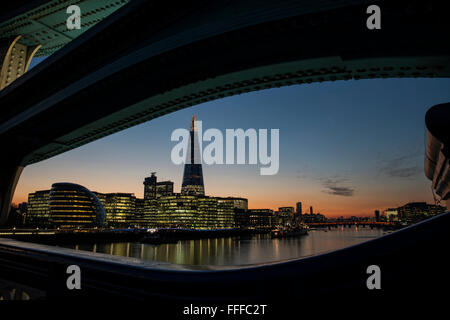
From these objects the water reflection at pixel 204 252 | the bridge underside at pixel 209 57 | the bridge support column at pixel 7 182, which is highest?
the bridge underside at pixel 209 57

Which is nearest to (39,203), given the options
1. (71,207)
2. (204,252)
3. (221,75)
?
(71,207)

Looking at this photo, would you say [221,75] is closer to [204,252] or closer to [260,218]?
[204,252]

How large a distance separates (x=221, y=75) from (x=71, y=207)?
355ft

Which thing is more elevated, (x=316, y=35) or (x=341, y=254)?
(x=316, y=35)

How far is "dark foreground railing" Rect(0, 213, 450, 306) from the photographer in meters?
2.10

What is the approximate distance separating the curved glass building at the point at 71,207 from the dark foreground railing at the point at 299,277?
356 ft

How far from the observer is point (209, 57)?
31.0 feet

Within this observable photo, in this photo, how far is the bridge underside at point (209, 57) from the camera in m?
6.61

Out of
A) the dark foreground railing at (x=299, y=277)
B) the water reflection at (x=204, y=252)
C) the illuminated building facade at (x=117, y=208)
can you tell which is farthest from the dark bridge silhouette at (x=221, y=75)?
the illuminated building facade at (x=117, y=208)

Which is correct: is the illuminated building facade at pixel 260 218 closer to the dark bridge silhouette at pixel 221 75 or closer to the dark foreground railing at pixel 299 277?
the dark bridge silhouette at pixel 221 75
